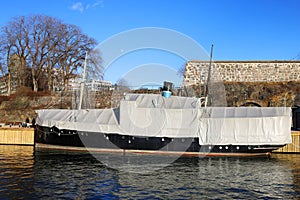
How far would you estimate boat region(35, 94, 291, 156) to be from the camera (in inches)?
976

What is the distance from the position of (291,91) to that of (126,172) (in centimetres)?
3330

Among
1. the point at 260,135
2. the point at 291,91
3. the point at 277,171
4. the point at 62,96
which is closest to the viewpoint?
the point at 277,171

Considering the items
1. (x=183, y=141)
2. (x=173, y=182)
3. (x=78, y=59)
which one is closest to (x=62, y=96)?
(x=78, y=59)

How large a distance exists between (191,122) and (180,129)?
46.1 inches

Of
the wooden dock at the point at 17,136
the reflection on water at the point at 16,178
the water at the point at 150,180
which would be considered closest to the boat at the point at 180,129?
the water at the point at 150,180

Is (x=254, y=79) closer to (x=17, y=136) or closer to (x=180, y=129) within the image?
(x=180, y=129)

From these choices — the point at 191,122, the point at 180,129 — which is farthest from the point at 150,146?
the point at 191,122

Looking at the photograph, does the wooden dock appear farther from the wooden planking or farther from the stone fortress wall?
the wooden planking

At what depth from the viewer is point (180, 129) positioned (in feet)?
82.5

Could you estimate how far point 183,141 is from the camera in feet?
82.3

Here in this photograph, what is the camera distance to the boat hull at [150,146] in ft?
82.2

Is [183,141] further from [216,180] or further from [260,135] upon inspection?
[216,180]

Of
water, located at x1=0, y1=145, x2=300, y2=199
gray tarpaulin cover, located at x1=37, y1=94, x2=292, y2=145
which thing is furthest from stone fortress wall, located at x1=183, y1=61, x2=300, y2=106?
water, located at x1=0, y1=145, x2=300, y2=199

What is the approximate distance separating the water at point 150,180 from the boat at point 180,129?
10.5 feet
